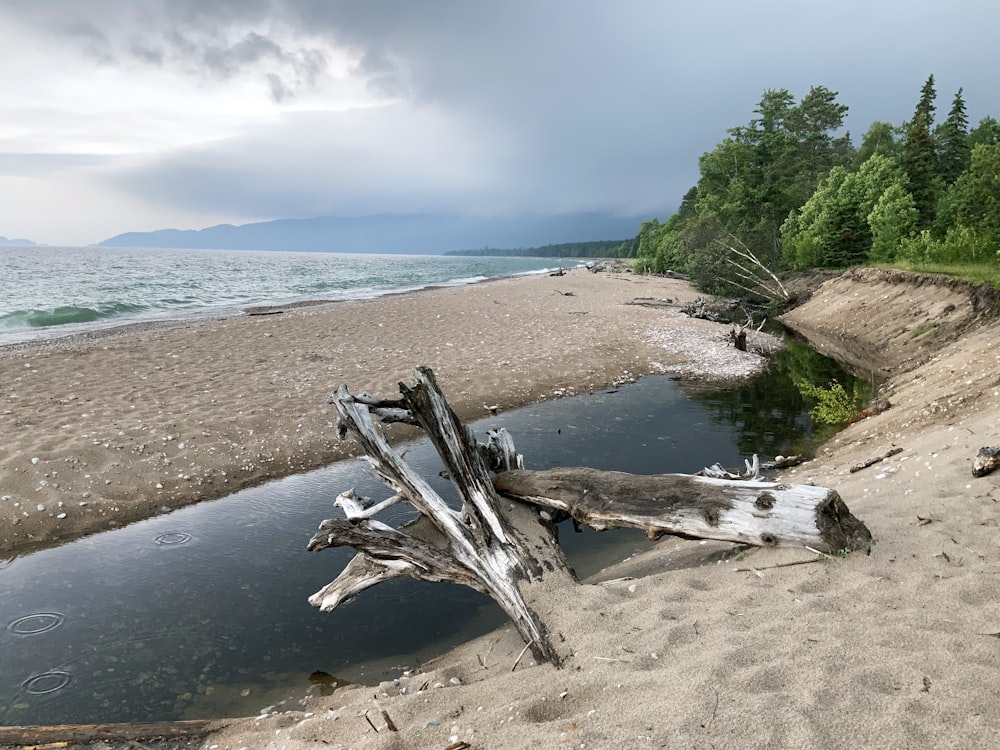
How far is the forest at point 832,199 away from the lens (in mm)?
31953

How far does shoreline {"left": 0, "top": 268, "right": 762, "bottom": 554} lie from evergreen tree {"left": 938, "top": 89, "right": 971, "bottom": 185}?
42680 mm

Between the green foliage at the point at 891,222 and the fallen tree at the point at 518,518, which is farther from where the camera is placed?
the green foliage at the point at 891,222

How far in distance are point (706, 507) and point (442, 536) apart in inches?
130

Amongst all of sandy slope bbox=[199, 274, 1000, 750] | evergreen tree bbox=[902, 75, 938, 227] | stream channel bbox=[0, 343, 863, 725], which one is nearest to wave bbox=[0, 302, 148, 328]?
stream channel bbox=[0, 343, 863, 725]

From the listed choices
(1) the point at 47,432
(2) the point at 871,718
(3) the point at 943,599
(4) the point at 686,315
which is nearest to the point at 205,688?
(2) the point at 871,718

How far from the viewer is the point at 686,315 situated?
34.4 meters

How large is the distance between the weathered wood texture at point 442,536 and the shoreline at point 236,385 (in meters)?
5.21

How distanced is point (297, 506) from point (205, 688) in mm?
4348

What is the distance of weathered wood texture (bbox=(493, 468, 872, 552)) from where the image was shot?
551 centimetres

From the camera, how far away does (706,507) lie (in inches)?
237

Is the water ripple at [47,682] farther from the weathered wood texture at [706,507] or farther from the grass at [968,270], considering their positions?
the grass at [968,270]

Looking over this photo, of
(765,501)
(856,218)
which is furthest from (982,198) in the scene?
(765,501)

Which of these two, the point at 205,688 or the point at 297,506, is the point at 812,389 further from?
the point at 205,688

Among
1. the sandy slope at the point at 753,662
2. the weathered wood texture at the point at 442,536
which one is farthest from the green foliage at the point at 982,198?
the weathered wood texture at the point at 442,536
